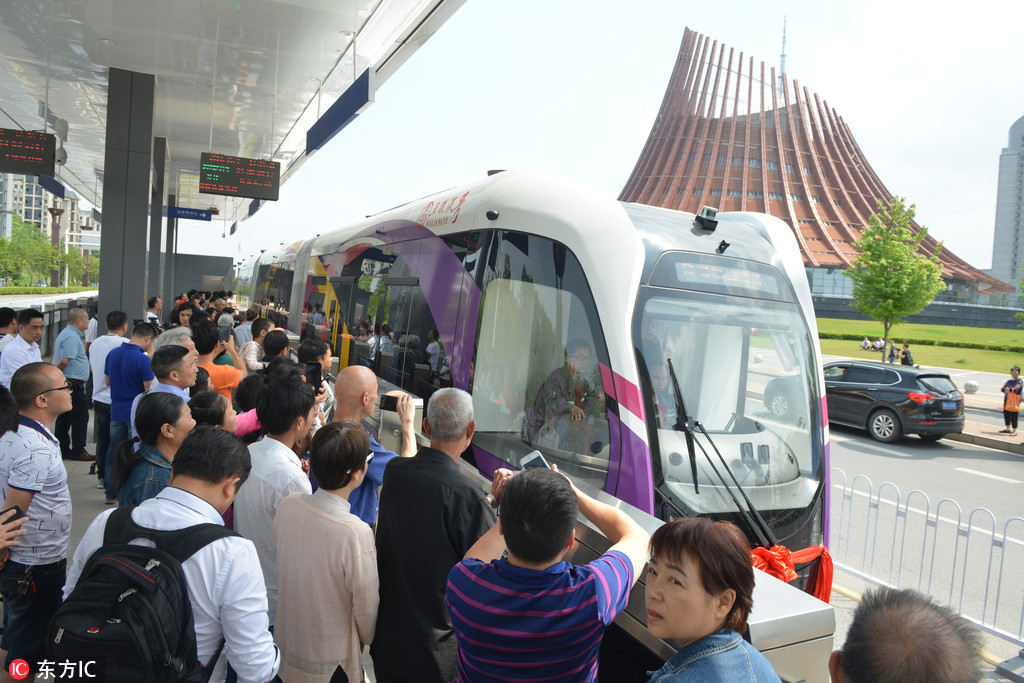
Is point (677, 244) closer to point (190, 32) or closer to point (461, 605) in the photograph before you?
point (461, 605)

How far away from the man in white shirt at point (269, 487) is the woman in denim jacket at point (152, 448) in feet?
1.46

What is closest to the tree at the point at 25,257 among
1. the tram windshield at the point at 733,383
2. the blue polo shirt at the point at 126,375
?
the blue polo shirt at the point at 126,375

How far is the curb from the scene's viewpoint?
51.4 feet

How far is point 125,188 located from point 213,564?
1140cm

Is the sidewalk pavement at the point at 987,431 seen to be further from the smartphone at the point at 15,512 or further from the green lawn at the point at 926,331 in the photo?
the green lawn at the point at 926,331

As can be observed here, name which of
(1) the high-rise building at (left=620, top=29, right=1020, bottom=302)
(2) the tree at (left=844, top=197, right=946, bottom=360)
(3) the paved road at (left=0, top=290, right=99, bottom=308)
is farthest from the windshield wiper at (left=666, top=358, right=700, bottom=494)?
(1) the high-rise building at (left=620, top=29, right=1020, bottom=302)

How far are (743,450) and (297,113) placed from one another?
12235 millimetres

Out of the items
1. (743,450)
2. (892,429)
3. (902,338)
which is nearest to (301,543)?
(743,450)

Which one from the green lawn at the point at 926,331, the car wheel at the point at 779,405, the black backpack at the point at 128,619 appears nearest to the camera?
the black backpack at the point at 128,619

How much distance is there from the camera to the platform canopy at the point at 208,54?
8945mm

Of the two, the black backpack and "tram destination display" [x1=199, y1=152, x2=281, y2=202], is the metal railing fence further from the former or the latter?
"tram destination display" [x1=199, y1=152, x2=281, y2=202]

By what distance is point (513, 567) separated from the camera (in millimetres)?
2139

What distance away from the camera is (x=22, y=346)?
768cm

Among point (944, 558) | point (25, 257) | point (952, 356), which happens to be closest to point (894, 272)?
point (952, 356)
